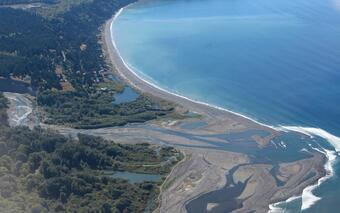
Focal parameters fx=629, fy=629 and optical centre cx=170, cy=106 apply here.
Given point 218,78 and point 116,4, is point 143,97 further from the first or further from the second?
point 116,4

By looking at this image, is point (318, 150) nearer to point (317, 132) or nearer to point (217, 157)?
point (317, 132)

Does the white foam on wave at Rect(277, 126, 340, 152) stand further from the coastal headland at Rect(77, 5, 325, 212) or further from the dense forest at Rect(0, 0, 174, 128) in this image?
the dense forest at Rect(0, 0, 174, 128)

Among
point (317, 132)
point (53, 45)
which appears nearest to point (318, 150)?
point (317, 132)

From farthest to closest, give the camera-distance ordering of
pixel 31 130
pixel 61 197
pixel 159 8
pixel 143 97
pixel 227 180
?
pixel 159 8, pixel 143 97, pixel 31 130, pixel 227 180, pixel 61 197

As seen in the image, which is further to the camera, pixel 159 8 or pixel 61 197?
pixel 159 8

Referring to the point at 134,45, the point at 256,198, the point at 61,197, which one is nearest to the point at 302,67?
the point at 134,45

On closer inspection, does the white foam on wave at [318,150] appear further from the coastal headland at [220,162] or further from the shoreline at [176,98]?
the coastal headland at [220,162]

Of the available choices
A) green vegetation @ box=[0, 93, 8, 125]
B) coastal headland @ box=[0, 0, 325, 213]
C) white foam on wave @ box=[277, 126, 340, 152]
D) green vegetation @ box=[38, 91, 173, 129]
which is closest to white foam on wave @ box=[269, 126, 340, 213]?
white foam on wave @ box=[277, 126, 340, 152]
